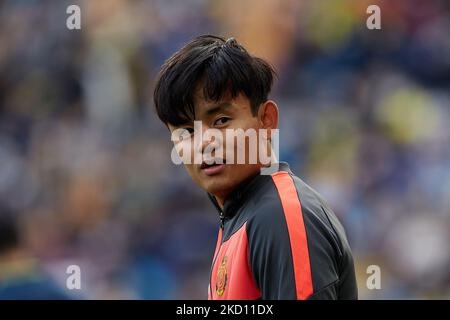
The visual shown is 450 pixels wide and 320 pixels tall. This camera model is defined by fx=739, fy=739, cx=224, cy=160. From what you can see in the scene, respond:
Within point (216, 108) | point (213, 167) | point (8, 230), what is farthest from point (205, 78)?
point (8, 230)

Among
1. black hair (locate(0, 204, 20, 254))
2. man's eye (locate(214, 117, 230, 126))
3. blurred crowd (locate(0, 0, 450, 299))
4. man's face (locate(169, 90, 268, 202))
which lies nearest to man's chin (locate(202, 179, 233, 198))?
man's face (locate(169, 90, 268, 202))

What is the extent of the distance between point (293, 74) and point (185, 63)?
2.62m

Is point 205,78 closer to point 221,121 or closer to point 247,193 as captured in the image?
point 221,121

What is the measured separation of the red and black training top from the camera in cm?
117

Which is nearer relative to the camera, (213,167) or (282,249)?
(282,249)

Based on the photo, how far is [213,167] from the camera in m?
1.38

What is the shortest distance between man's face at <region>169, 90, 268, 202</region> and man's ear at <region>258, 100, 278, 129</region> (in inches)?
1.8

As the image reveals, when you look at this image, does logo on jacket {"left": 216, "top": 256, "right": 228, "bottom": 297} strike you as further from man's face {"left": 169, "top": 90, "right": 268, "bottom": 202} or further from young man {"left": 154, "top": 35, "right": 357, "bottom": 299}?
man's face {"left": 169, "top": 90, "right": 268, "bottom": 202}

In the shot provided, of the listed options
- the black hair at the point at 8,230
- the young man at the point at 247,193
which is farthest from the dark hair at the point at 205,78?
the black hair at the point at 8,230

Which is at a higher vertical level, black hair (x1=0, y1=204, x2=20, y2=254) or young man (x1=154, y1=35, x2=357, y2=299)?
young man (x1=154, y1=35, x2=357, y2=299)

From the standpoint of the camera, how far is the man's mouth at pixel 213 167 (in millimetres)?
1376

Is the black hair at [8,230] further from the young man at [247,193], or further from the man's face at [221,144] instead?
the man's face at [221,144]

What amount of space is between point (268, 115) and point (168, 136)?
256 cm
